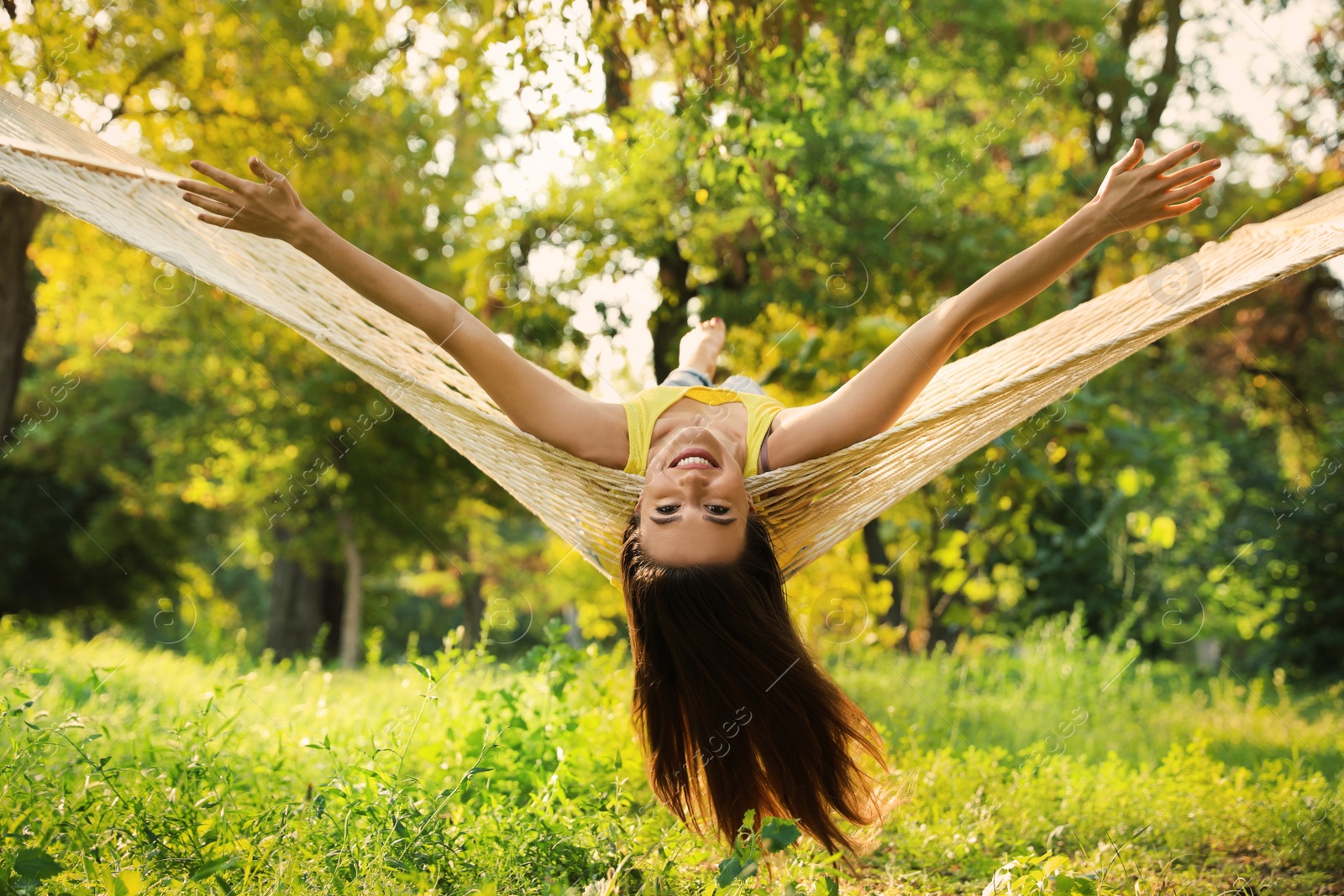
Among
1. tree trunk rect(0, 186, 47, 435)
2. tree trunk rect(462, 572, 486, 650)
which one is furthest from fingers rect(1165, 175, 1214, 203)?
tree trunk rect(462, 572, 486, 650)

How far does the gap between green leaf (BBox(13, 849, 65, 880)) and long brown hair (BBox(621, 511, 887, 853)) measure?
998 mm

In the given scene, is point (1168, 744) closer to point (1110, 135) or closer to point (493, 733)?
point (493, 733)

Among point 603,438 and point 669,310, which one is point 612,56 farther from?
point 669,310

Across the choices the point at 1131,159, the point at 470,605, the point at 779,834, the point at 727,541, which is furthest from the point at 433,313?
the point at 470,605

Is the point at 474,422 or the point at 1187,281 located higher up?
the point at 1187,281

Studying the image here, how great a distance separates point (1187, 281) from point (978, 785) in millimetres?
1314

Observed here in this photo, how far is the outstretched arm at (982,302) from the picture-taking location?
1.73 metres

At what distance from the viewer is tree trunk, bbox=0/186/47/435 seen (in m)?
4.43

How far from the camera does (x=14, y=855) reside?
1315 millimetres

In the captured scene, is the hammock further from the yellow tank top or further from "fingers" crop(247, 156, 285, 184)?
"fingers" crop(247, 156, 285, 184)

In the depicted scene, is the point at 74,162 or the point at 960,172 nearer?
the point at 74,162

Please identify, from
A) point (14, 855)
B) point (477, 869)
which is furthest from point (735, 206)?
point (14, 855)

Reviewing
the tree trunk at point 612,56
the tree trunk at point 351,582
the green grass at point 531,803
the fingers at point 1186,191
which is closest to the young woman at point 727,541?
the fingers at point 1186,191

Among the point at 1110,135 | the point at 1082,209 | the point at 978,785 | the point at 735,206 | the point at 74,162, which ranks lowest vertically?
the point at 978,785
